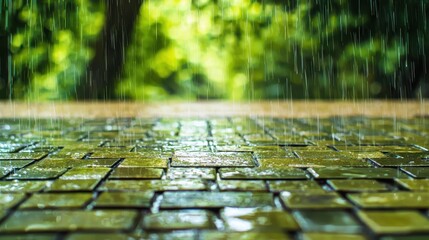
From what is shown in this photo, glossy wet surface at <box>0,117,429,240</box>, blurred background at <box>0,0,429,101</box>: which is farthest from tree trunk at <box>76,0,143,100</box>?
glossy wet surface at <box>0,117,429,240</box>

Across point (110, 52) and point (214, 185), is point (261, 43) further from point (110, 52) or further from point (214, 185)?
point (214, 185)

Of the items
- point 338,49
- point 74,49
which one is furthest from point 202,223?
point 74,49

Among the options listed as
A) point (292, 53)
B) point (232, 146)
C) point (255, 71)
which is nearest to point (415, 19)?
point (292, 53)

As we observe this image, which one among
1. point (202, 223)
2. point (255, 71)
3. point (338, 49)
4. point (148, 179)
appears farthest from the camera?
point (255, 71)

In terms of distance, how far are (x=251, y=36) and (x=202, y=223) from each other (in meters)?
5.84

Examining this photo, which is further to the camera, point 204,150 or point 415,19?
point 415,19

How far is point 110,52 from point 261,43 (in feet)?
8.25

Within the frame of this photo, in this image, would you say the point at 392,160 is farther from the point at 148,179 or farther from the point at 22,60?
the point at 22,60

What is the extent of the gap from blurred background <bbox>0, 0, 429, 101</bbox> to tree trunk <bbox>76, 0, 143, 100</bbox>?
13 millimetres

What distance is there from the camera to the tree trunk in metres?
5.92

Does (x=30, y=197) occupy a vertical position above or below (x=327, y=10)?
below

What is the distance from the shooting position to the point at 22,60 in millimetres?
6488

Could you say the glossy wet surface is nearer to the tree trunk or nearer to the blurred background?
the blurred background

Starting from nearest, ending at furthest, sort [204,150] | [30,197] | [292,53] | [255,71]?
[30,197] < [204,150] < [292,53] < [255,71]
